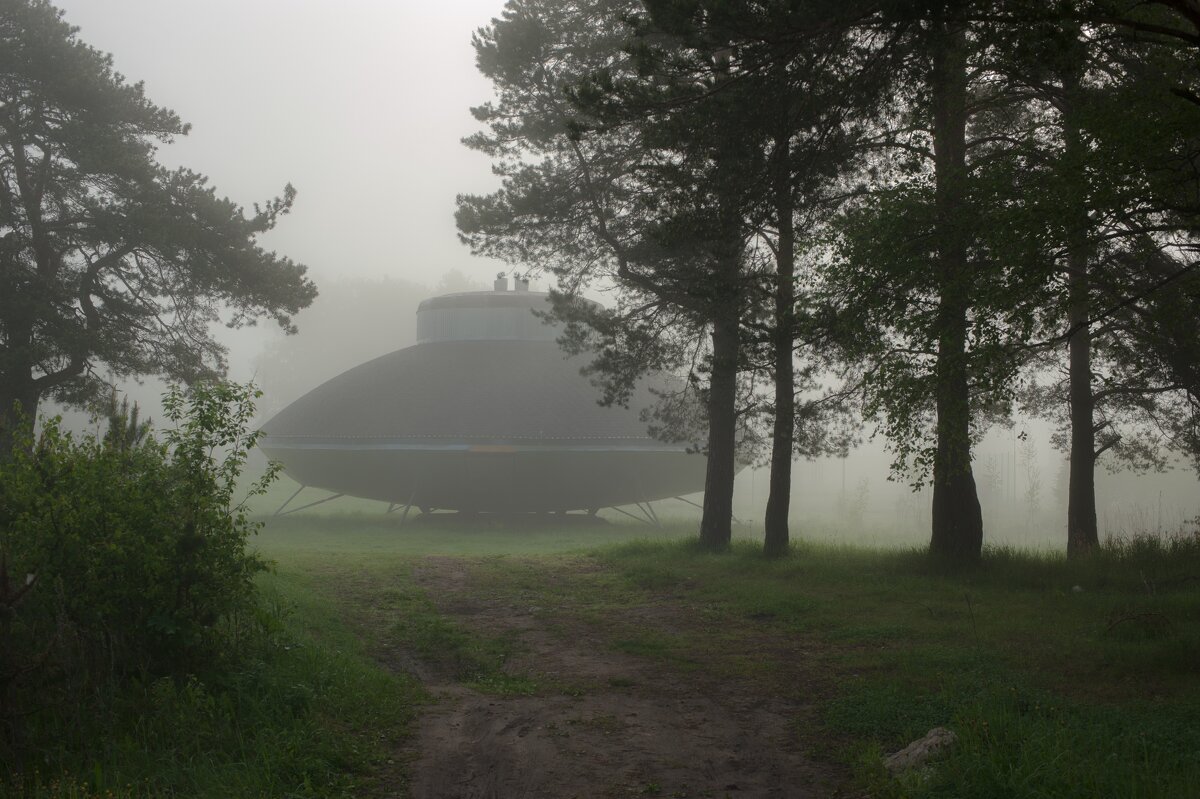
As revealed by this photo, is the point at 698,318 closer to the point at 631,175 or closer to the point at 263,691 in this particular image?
the point at 631,175

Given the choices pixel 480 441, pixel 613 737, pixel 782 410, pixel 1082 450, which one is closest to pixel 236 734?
pixel 613 737

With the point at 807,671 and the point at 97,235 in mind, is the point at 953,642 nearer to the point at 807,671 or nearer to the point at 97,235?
the point at 807,671

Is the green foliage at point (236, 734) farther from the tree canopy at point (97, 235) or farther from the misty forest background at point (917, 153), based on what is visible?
the tree canopy at point (97, 235)

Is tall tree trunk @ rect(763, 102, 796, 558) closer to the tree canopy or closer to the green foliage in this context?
the green foliage

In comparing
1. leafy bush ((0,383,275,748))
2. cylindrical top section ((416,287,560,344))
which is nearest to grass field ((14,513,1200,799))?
leafy bush ((0,383,275,748))

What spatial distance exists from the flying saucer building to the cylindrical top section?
5.01 ft

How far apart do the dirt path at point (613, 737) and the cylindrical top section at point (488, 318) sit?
2801 cm

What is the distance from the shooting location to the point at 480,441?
3066 cm

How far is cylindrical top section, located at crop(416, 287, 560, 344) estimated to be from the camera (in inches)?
1448

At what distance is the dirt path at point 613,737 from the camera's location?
5523 mm

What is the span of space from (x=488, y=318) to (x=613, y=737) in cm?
3128

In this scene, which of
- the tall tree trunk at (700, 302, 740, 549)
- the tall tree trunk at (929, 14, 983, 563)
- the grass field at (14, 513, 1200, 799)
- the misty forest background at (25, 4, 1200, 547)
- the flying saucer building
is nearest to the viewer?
the grass field at (14, 513, 1200, 799)

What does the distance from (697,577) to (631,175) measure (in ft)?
25.1

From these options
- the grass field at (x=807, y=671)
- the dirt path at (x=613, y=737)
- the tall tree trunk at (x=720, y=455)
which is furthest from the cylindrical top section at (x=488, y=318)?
the dirt path at (x=613, y=737)
